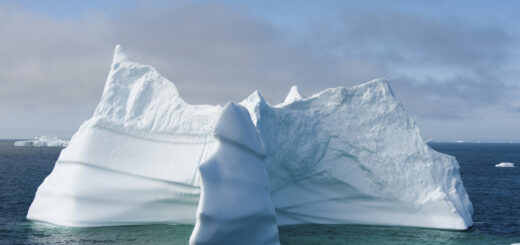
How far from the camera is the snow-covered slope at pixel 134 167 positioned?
16.2m

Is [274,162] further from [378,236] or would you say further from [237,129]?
[237,129]

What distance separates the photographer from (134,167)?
1650 centimetres

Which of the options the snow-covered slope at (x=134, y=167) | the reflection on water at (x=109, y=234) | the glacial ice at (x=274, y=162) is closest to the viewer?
the reflection on water at (x=109, y=234)

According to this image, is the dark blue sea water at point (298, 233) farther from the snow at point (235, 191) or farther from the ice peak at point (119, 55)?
the ice peak at point (119, 55)

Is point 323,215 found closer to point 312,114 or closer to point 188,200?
point 312,114

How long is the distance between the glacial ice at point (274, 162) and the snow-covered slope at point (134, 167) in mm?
32

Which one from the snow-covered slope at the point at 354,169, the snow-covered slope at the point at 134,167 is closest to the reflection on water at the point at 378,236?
the snow-covered slope at the point at 354,169

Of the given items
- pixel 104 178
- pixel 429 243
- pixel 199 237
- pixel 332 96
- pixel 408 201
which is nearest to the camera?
pixel 199 237

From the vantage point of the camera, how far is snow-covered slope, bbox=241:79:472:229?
17734mm

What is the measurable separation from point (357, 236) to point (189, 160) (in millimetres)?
5686

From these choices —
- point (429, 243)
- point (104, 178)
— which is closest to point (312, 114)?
point (429, 243)

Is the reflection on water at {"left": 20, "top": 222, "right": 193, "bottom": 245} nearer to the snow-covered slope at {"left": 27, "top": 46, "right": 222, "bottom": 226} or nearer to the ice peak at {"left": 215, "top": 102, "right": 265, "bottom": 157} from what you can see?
the snow-covered slope at {"left": 27, "top": 46, "right": 222, "bottom": 226}

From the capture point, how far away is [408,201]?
58.2 feet

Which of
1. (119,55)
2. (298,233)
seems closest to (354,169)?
(298,233)
